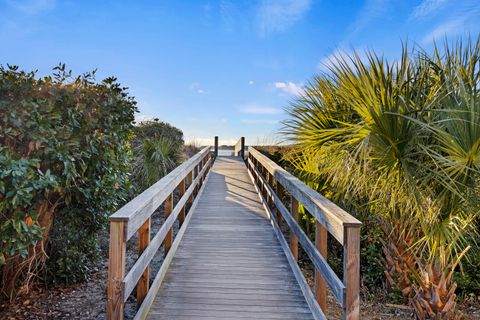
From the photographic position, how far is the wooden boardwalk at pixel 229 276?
2.60m

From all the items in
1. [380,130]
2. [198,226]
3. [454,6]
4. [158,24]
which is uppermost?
[158,24]

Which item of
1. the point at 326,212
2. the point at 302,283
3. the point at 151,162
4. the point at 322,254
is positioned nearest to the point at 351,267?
the point at 326,212

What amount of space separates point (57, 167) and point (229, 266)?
1988 mm

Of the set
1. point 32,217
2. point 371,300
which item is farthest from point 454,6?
point 32,217

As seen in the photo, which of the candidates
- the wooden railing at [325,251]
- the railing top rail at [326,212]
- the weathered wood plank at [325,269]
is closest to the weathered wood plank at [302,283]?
the wooden railing at [325,251]

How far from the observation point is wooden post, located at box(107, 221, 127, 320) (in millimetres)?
1926

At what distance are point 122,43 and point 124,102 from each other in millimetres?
2581

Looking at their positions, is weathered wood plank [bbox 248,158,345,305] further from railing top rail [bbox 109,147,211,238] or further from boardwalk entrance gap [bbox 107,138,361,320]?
railing top rail [bbox 109,147,211,238]

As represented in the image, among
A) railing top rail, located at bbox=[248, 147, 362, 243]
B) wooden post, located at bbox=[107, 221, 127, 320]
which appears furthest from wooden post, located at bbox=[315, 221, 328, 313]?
wooden post, located at bbox=[107, 221, 127, 320]

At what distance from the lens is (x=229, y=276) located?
10.6 ft

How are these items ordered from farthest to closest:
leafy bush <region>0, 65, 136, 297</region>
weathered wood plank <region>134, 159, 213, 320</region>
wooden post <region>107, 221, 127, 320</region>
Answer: leafy bush <region>0, 65, 136, 297</region> → weathered wood plank <region>134, 159, 213, 320</region> → wooden post <region>107, 221, 127, 320</region>

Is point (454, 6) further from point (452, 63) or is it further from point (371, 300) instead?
point (371, 300)

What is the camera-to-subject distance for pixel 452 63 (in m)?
2.90

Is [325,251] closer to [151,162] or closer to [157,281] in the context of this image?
[157,281]
